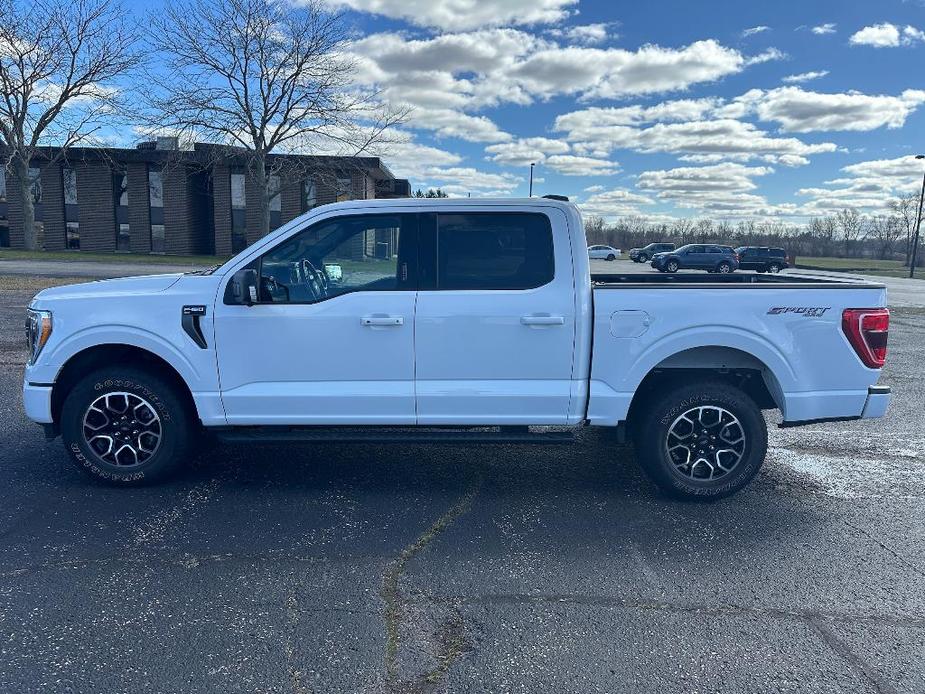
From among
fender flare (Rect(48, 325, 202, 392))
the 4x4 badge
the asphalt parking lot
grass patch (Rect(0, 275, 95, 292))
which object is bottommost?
the asphalt parking lot

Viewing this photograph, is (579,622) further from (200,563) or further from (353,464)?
(353,464)

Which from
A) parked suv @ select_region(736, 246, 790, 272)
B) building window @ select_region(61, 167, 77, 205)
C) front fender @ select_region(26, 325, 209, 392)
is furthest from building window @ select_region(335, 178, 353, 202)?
front fender @ select_region(26, 325, 209, 392)

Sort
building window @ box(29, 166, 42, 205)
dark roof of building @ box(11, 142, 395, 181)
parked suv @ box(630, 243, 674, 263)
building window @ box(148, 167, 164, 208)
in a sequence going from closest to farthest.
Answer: dark roof of building @ box(11, 142, 395, 181)
building window @ box(148, 167, 164, 208)
building window @ box(29, 166, 42, 205)
parked suv @ box(630, 243, 674, 263)

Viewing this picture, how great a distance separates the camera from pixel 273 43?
26.4 metres

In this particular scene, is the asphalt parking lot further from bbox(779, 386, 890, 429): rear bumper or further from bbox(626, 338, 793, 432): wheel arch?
bbox(626, 338, 793, 432): wheel arch

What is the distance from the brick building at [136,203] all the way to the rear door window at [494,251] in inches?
1493

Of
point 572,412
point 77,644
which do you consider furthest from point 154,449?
point 572,412

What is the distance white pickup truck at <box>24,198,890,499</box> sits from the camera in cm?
404

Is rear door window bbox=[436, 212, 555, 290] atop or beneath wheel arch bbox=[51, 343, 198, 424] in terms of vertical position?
atop

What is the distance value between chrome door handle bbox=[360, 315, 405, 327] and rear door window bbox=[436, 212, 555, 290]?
355 millimetres

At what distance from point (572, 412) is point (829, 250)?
317 ft

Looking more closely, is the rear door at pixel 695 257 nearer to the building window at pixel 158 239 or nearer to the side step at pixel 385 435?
the building window at pixel 158 239

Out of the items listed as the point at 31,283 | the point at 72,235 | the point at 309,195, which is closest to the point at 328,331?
the point at 31,283

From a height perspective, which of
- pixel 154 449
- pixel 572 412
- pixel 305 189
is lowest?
pixel 154 449
